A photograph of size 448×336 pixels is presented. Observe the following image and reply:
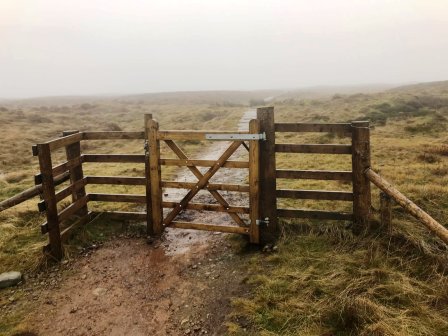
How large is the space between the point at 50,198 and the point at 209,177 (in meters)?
3.21

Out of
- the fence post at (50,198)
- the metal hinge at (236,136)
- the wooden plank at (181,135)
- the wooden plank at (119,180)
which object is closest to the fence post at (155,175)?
the wooden plank at (181,135)

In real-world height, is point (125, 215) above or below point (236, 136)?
below

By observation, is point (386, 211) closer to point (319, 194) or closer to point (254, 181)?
point (319, 194)

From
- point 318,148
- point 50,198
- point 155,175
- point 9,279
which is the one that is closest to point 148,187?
point 155,175

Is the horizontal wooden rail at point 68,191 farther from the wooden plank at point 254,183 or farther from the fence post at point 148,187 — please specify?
the wooden plank at point 254,183

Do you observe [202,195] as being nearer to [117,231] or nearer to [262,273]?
[117,231]

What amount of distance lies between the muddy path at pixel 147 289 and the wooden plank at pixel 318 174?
1870 millimetres

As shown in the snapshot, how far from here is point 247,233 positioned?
303 inches

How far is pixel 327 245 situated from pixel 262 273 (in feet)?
4.79

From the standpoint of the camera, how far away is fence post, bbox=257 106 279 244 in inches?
A: 285

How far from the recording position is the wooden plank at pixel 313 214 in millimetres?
7398

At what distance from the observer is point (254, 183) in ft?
24.5

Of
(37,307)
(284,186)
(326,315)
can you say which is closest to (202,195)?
(284,186)

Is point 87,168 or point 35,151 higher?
point 35,151
